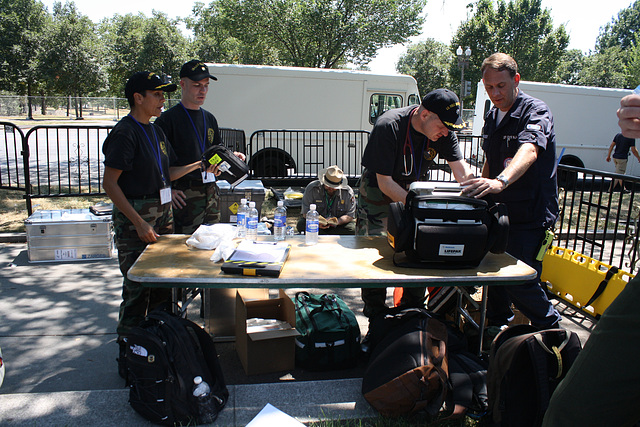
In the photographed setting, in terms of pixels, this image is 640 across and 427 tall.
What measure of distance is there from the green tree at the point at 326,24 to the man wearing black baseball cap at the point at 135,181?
26.9 metres

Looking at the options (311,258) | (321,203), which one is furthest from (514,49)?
(311,258)

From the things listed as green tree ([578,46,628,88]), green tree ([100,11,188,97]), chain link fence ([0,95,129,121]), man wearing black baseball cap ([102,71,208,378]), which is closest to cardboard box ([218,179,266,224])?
man wearing black baseball cap ([102,71,208,378])

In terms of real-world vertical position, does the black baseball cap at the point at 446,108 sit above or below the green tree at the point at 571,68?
below

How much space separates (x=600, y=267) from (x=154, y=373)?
14.4 ft

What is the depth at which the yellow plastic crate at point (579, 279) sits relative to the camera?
170 inches

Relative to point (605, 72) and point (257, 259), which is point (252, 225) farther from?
point (605, 72)

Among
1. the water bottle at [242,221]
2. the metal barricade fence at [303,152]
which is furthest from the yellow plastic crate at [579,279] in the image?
the metal barricade fence at [303,152]

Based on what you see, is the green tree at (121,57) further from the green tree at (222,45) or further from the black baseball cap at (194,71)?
the black baseball cap at (194,71)

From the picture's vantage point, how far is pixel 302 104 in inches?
447

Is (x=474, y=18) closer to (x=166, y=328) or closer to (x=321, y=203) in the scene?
(x=321, y=203)

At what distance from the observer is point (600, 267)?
189 inches

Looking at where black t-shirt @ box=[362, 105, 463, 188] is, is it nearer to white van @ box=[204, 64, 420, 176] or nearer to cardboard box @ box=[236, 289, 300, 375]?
cardboard box @ box=[236, 289, 300, 375]

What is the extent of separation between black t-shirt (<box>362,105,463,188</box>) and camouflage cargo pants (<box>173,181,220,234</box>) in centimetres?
161

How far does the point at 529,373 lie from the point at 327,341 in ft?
4.54
